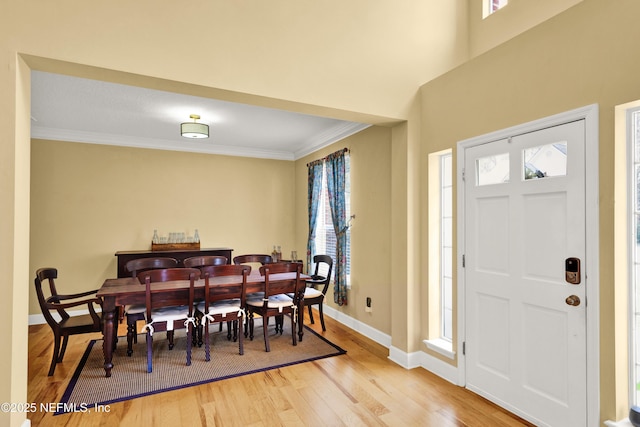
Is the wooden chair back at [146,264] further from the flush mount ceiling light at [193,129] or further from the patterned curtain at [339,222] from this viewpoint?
the patterned curtain at [339,222]

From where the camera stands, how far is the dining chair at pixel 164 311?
316cm

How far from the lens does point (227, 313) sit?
3566 mm

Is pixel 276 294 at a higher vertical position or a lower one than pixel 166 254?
lower

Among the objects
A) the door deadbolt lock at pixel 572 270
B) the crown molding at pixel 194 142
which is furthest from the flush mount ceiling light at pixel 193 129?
the door deadbolt lock at pixel 572 270

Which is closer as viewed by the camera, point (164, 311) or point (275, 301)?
point (164, 311)

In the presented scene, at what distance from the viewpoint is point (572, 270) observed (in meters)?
2.19

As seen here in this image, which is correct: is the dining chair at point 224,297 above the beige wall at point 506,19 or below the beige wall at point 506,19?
below

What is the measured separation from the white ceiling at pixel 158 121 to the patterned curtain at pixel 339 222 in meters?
0.42

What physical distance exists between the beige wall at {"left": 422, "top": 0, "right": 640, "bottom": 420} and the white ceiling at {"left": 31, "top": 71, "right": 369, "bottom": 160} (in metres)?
1.89

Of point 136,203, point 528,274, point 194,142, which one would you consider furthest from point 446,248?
point 136,203

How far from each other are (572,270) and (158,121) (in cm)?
467

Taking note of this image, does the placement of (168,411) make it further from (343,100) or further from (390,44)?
(390,44)

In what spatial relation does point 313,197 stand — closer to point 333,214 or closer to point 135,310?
point 333,214

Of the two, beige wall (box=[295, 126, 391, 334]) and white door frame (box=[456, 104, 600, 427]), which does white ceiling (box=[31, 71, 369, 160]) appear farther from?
white door frame (box=[456, 104, 600, 427])
